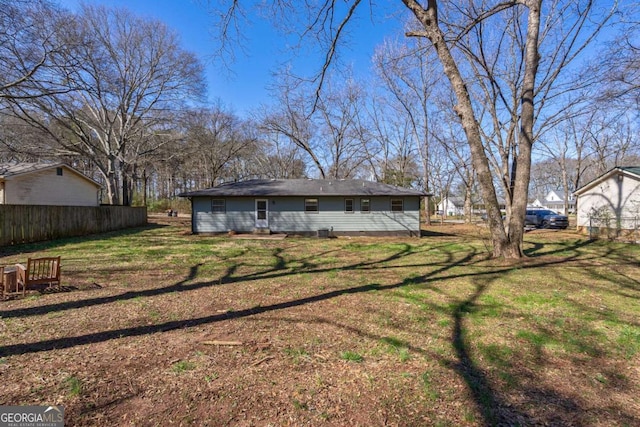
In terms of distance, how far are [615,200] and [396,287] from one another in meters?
16.3

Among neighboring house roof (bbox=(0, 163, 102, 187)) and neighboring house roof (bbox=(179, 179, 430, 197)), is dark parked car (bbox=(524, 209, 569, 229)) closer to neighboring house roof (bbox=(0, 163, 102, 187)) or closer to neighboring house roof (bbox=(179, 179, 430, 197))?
neighboring house roof (bbox=(179, 179, 430, 197))

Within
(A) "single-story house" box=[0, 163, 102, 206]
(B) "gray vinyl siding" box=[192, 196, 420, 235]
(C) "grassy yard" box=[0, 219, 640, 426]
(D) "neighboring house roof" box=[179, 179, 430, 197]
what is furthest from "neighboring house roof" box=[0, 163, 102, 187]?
(C) "grassy yard" box=[0, 219, 640, 426]

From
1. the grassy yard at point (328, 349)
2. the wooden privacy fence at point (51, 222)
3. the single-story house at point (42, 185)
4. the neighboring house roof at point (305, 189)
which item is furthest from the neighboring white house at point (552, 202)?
the single-story house at point (42, 185)

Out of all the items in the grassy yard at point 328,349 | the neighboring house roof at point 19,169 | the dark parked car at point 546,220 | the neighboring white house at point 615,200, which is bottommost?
the grassy yard at point 328,349

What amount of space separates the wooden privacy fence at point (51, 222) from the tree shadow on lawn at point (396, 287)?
8.92 m

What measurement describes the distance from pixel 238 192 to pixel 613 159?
142ft

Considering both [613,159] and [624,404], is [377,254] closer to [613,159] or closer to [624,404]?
[624,404]

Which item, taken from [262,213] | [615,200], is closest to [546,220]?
[615,200]

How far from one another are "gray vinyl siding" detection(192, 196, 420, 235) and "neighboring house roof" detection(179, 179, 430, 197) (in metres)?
0.40

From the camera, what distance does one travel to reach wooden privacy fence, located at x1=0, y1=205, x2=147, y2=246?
11.0 m

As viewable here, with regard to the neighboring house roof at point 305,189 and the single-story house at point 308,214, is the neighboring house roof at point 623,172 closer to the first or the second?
the neighboring house roof at point 305,189

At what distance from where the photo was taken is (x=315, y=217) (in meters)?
16.4

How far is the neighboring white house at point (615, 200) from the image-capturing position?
14.0 metres

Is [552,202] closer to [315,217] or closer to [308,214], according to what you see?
[315,217]
